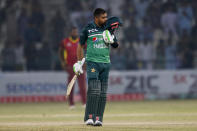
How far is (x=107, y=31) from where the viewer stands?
11.9 meters

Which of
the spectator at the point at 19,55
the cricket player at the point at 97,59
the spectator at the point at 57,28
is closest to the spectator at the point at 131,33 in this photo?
the spectator at the point at 57,28

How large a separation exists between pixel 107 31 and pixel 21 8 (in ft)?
52.4

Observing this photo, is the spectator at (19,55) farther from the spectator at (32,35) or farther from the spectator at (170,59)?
the spectator at (170,59)

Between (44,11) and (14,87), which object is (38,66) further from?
(44,11)

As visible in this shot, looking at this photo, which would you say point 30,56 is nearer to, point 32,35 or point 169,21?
point 32,35

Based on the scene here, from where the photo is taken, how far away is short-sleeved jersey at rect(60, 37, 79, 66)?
2045 centimetres

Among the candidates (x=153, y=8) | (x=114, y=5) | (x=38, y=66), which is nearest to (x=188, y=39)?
(x=153, y=8)

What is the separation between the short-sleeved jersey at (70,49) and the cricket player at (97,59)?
8287 mm

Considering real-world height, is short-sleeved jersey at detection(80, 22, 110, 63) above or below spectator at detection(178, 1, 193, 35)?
below

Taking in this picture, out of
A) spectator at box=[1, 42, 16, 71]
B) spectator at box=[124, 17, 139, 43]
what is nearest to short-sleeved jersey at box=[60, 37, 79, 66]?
spectator at box=[1, 42, 16, 71]

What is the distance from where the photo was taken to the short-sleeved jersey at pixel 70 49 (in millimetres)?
20453

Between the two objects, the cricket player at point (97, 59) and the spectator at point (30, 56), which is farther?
the spectator at point (30, 56)

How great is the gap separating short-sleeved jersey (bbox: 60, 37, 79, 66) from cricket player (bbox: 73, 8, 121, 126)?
27.2 feet

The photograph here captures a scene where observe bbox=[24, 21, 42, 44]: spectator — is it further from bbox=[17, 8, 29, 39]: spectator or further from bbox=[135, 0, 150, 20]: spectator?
bbox=[135, 0, 150, 20]: spectator
